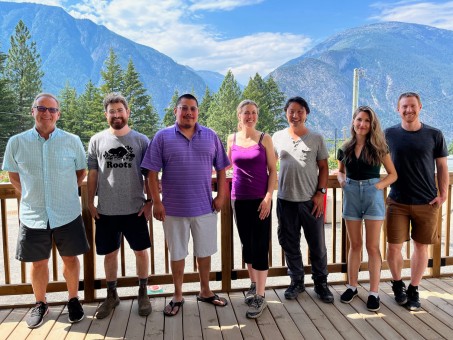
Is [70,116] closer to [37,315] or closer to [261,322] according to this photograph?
[37,315]

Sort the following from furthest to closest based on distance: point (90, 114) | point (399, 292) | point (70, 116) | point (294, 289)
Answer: point (70, 116)
point (90, 114)
point (294, 289)
point (399, 292)

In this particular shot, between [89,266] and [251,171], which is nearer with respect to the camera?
[251,171]

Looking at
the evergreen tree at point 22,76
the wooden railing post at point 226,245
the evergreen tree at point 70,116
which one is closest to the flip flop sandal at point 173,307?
the wooden railing post at point 226,245

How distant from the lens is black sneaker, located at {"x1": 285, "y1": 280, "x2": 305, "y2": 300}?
2.71 metres

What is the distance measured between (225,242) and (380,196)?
1.12 meters

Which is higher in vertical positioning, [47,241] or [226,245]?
[47,241]

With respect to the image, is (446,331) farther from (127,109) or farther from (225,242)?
(127,109)

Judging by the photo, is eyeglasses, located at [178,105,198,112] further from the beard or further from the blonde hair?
the blonde hair

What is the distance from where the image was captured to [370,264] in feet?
8.50

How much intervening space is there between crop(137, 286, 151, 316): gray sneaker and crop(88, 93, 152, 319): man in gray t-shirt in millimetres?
225

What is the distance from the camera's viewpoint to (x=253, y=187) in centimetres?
241

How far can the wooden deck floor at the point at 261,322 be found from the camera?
222cm

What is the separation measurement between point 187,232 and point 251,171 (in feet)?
1.80

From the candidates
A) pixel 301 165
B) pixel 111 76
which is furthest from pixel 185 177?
pixel 111 76
